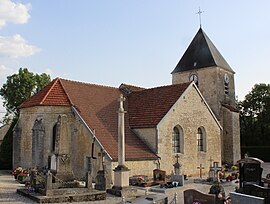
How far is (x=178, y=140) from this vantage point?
23609mm

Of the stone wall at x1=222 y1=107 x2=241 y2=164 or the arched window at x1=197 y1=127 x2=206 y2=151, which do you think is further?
the stone wall at x1=222 y1=107 x2=241 y2=164

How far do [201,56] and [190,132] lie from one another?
12.2 metres

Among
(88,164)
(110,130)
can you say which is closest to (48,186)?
(88,164)

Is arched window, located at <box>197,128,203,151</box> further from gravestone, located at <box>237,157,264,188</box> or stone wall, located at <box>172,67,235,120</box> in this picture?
gravestone, located at <box>237,157,264,188</box>

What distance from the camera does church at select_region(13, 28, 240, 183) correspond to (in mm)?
19484

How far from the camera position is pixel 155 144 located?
21453 millimetres

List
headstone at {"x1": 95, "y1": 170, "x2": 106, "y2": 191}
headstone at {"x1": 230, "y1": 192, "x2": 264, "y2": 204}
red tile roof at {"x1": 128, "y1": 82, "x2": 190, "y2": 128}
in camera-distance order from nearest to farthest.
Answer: headstone at {"x1": 230, "y1": 192, "x2": 264, "y2": 204} → headstone at {"x1": 95, "y1": 170, "x2": 106, "y2": 191} → red tile roof at {"x1": 128, "y1": 82, "x2": 190, "y2": 128}

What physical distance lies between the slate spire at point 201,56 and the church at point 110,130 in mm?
8121

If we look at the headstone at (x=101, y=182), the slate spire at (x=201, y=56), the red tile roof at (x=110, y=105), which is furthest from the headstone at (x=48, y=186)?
the slate spire at (x=201, y=56)

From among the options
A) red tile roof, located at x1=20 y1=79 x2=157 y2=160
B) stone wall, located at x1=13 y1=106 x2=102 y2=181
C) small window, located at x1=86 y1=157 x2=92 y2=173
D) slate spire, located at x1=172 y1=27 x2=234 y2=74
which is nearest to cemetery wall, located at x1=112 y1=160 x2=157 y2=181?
red tile roof, located at x1=20 y1=79 x2=157 y2=160

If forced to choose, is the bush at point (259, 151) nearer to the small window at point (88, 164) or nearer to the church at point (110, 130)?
the church at point (110, 130)

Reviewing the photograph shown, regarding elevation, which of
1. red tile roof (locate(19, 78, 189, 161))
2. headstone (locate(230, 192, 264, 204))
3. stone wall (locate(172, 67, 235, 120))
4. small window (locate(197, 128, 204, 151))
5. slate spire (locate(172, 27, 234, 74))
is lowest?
headstone (locate(230, 192, 264, 204))

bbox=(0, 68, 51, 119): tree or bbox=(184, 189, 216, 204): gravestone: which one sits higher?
bbox=(0, 68, 51, 119): tree

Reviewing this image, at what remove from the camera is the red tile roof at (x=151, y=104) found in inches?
888
